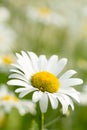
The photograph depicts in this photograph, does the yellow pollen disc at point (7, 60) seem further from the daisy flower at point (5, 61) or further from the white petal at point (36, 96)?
the white petal at point (36, 96)

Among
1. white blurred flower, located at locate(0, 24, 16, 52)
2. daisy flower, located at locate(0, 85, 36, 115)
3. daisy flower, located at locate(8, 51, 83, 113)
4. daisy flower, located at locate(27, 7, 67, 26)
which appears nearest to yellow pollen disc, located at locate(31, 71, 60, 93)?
daisy flower, located at locate(8, 51, 83, 113)

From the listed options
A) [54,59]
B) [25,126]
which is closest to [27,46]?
[25,126]

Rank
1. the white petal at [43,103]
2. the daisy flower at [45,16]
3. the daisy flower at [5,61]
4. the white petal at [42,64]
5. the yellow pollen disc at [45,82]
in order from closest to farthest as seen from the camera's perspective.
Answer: the white petal at [43,103]
the yellow pollen disc at [45,82]
the white petal at [42,64]
the daisy flower at [5,61]
the daisy flower at [45,16]

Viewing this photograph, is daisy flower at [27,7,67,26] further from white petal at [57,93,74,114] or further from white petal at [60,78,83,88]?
white petal at [57,93,74,114]

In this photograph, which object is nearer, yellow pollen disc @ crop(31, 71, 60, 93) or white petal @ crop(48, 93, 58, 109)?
white petal @ crop(48, 93, 58, 109)

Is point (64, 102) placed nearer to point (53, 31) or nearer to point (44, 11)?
point (44, 11)

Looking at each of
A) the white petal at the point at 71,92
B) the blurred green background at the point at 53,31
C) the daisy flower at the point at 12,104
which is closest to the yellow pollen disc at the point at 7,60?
the daisy flower at the point at 12,104

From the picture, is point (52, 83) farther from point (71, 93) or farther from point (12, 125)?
point (12, 125)
